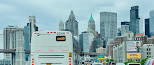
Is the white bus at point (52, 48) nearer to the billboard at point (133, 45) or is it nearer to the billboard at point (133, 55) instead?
the billboard at point (133, 55)

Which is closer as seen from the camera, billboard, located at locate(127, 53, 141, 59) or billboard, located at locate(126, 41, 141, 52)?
billboard, located at locate(127, 53, 141, 59)

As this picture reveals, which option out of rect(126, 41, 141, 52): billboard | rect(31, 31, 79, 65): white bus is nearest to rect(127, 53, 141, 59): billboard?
rect(126, 41, 141, 52): billboard

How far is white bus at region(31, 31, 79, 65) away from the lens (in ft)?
80.0

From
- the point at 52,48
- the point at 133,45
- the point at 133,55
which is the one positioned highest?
the point at 52,48

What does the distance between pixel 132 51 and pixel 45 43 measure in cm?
13503

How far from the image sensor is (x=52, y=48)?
2439 cm

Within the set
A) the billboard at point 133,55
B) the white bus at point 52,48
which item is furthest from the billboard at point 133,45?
the white bus at point 52,48

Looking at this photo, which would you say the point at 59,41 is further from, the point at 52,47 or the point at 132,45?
the point at 132,45

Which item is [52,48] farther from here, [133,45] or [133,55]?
[133,45]

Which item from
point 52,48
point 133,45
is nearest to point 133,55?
point 133,45

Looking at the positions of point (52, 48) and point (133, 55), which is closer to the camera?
point (52, 48)

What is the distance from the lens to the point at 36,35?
24578 mm

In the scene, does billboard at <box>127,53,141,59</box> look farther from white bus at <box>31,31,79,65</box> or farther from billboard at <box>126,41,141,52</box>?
white bus at <box>31,31,79,65</box>

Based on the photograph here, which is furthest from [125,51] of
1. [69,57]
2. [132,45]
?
[69,57]
